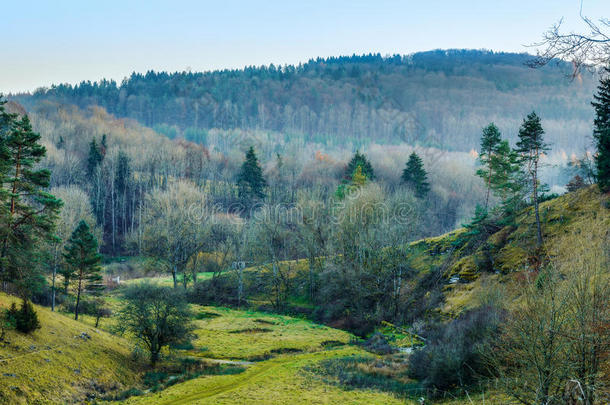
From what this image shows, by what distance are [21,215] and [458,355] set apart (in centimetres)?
2960

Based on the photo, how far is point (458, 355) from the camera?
2216cm

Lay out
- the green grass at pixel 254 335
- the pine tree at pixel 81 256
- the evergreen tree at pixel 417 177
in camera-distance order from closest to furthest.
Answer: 1. the green grass at pixel 254 335
2. the pine tree at pixel 81 256
3. the evergreen tree at pixel 417 177

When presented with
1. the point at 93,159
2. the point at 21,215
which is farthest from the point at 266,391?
the point at 93,159

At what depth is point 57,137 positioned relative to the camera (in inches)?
4503

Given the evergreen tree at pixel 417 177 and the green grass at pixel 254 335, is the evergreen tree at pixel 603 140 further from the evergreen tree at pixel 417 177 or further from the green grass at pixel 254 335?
the evergreen tree at pixel 417 177

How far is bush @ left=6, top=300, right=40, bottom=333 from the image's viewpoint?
25.0 metres

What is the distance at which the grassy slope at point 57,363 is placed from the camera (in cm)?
2161

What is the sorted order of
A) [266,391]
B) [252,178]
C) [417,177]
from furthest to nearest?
[252,178] → [417,177] → [266,391]

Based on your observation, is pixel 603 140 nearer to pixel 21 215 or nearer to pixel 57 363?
pixel 57 363

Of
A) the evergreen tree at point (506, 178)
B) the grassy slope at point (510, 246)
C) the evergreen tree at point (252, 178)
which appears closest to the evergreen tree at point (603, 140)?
the grassy slope at point (510, 246)

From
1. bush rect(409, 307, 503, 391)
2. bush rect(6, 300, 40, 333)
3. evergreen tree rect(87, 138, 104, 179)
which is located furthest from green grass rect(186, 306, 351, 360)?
evergreen tree rect(87, 138, 104, 179)

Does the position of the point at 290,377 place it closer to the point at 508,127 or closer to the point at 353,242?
the point at 353,242

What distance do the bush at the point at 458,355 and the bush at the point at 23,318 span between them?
24059 millimetres

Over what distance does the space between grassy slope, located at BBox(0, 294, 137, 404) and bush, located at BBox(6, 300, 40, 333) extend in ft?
1.62
